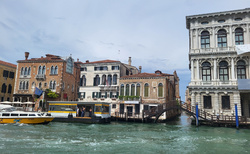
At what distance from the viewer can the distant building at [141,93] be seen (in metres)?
28.8

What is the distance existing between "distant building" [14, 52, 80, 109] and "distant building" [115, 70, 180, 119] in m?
8.89

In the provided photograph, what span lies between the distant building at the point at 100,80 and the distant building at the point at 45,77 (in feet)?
7.49

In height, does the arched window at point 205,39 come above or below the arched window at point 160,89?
above

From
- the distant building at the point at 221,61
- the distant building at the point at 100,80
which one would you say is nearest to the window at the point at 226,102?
the distant building at the point at 221,61

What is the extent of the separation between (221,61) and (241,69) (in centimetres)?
235

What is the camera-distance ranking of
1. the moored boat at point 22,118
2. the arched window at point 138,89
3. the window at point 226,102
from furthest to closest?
the arched window at point 138,89 < the window at point 226,102 < the moored boat at point 22,118

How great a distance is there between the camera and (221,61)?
24.1 meters

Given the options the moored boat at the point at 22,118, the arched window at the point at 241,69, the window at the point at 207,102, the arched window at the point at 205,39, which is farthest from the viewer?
the arched window at the point at 205,39

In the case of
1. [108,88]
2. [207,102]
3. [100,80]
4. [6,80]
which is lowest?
[207,102]

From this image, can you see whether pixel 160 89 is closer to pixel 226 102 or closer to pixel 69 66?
pixel 226 102

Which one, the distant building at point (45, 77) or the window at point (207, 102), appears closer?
the window at point (207, 102)

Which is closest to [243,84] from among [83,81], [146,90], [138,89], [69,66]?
[146,90]

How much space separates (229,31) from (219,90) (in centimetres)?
735

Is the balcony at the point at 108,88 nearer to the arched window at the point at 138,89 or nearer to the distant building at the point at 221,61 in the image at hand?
the arched window at the point at 138,89
